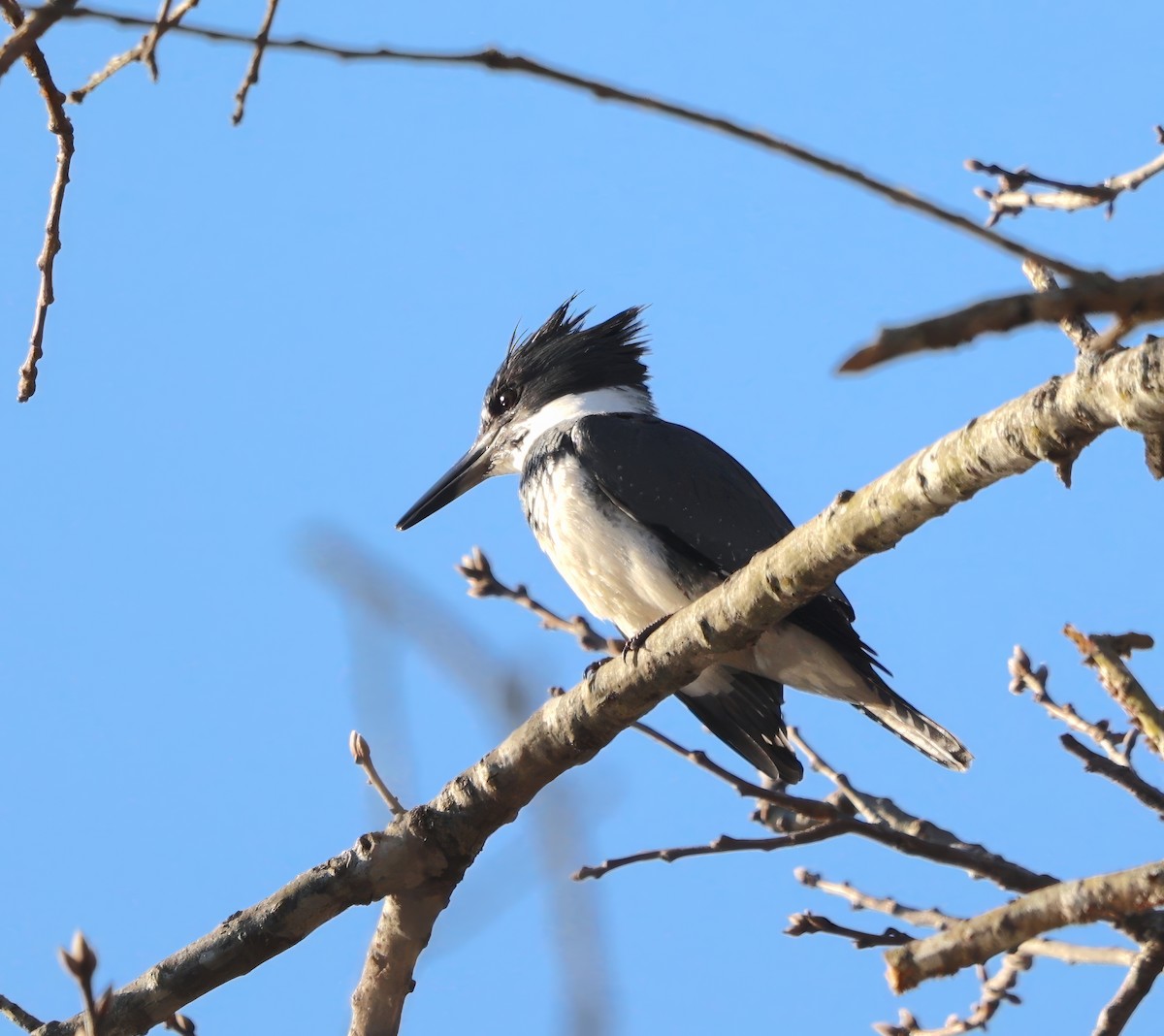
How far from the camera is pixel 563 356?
17.8ft

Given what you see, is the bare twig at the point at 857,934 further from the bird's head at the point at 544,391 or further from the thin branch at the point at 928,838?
the bird's head at the point at 544,391

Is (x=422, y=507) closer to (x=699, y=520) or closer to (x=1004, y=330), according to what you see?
(x=699, y=520)

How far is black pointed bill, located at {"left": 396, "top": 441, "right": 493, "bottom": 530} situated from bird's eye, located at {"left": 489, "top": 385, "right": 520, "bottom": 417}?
140 mm

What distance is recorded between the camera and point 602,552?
413 cm

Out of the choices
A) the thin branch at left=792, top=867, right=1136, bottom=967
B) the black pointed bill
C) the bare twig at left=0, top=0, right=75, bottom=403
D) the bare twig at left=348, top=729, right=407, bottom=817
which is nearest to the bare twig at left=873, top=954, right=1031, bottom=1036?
the thin branch at left=792, top=867, right=1136, bottom=967

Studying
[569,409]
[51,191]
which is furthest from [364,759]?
[569,409]

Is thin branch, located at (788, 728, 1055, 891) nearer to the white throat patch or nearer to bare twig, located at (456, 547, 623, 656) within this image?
bare twig, located at (456, 547, 623, 656)

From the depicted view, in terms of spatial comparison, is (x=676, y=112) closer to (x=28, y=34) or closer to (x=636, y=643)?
(x=28, y=34)

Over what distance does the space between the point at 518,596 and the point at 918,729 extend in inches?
43.5

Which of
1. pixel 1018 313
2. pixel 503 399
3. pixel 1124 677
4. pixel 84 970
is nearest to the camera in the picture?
pixel 1018 313

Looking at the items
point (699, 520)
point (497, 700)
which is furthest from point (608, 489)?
point (497, 700)

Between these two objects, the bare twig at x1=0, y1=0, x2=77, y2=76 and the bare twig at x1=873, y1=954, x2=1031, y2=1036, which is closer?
the bare twig at x1=0, y1=0, x2=77, y2=76

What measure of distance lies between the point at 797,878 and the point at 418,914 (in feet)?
3.13

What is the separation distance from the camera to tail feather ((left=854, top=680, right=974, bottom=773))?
375 centimetres
